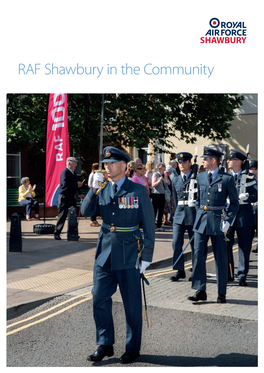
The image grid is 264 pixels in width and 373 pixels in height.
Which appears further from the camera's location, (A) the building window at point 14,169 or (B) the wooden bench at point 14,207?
(A) the building window at point 14,169

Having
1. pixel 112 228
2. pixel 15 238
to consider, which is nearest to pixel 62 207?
pixel 15 238

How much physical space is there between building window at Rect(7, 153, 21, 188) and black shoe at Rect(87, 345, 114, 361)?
20338mm

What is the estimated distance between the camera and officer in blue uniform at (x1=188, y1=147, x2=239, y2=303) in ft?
20.7

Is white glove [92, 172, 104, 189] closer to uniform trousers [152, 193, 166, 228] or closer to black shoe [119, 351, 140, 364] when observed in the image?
black shoe [119, 351, 140, 364]

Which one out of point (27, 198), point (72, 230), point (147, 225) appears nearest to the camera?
point (147, 225)

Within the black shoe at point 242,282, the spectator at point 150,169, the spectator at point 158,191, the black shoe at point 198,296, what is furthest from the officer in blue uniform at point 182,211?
the spectator at point 150,169

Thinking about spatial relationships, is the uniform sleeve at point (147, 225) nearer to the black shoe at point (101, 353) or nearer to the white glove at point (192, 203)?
the black shoe at point (101, 353)

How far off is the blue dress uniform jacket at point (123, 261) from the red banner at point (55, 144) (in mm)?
7526

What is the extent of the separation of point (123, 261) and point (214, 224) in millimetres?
2479

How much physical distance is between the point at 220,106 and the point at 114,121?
15.4 feet

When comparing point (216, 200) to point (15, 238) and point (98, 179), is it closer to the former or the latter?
point (98, 179)

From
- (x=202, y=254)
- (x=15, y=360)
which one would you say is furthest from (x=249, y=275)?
(x=15, y=360)

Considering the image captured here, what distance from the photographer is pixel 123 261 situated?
423cm

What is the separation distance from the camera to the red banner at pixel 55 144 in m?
11.8
